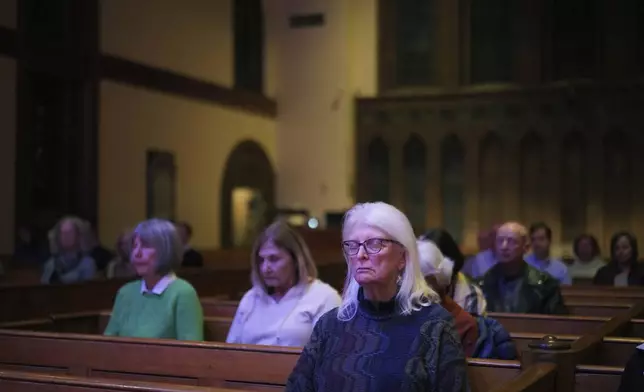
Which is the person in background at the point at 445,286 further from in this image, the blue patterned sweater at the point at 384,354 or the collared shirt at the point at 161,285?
the collared shirt at the point at 161,285

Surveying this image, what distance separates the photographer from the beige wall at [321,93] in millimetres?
13539

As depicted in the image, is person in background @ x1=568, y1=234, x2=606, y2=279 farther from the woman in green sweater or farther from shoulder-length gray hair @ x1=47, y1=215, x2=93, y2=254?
the woman in green sweater

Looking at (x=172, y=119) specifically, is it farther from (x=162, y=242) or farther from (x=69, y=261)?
(x=162, y=242)

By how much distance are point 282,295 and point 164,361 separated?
54 centimetres

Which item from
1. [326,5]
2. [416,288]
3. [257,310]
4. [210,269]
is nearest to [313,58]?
[326,5]

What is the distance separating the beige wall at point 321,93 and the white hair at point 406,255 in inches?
442

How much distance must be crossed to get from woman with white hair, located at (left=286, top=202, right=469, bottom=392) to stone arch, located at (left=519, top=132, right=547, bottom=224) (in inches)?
429

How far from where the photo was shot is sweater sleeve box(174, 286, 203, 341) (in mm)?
3561

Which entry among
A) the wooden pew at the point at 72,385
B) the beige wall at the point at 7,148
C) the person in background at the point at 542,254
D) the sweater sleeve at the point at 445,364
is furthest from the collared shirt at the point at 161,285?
the beige wall at the point at 7,148

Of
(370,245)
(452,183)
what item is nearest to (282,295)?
(370,245)

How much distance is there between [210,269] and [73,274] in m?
1.50

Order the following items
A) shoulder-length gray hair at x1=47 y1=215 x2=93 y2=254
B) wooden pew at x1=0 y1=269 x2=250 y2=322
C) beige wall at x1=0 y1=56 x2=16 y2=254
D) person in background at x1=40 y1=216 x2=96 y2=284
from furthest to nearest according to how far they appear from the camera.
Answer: beige wall at x1=0 y1=56 x2=16 y2=254, person in background at x1=40 y1=216 x2=96 y2=284, shoulder-length gray hair at x1=47 y1=215 x2=93 y2=254, wooden pew at x1=0 y1=269 x2=250 y2=322

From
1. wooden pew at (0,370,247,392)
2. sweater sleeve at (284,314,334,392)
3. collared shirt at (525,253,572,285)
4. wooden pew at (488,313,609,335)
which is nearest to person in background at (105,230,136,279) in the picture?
collared shirt at (525,253,572,285)

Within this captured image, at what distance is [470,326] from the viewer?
2.96m
